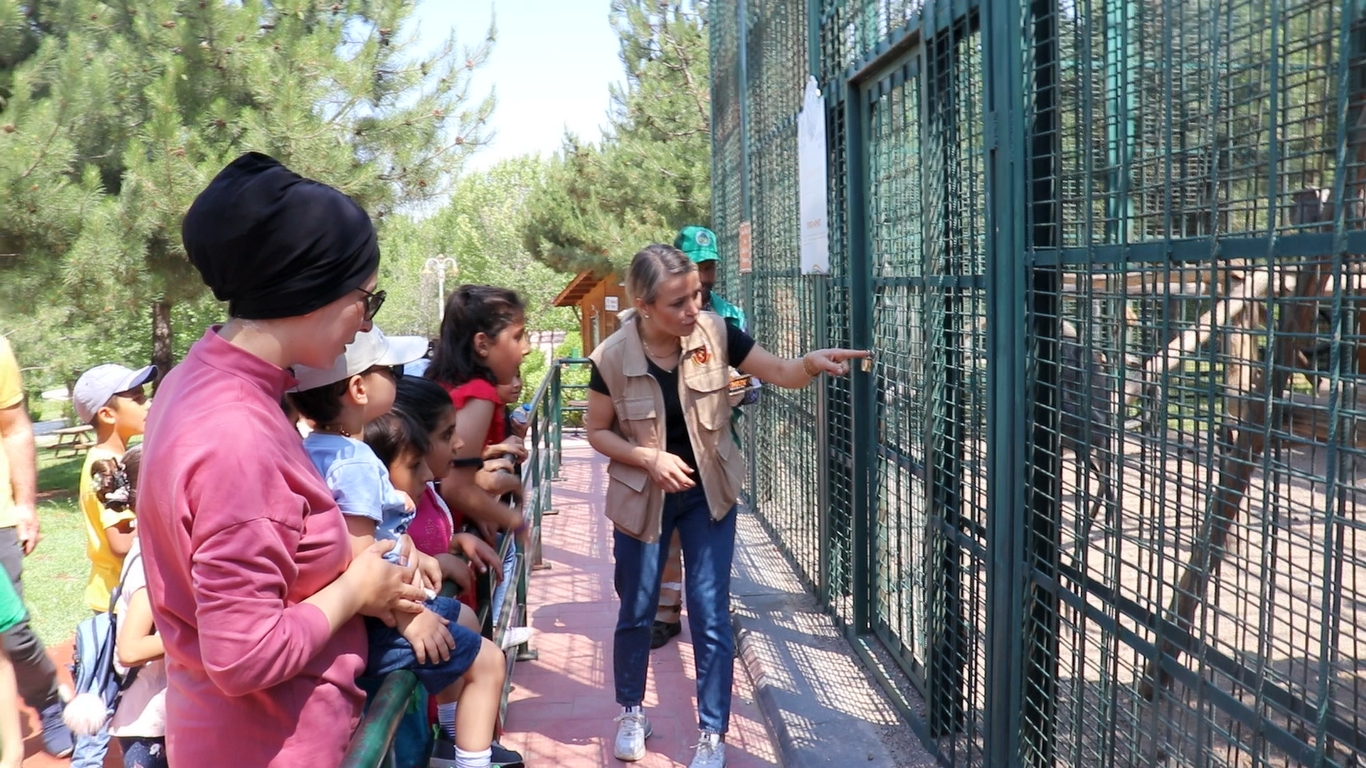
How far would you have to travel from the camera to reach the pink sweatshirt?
1.47m

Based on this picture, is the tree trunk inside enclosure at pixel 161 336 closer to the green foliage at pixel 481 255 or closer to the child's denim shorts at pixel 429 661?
the child's denim shorts at pixel 429 661

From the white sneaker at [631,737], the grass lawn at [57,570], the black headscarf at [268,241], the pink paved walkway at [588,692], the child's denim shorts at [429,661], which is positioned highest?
the black headscarf at [268,241]

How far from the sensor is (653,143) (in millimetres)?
14922

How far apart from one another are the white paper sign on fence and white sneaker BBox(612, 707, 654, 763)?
6.74 ft

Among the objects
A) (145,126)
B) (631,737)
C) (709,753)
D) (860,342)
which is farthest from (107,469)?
(145,126)

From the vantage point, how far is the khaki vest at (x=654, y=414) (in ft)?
12.2

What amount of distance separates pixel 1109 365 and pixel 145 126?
9401 millimetres

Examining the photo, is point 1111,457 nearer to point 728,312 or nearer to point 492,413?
point 492,413

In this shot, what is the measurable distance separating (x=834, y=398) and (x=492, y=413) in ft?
7.00

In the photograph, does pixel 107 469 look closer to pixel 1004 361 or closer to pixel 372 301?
pixel 372 301

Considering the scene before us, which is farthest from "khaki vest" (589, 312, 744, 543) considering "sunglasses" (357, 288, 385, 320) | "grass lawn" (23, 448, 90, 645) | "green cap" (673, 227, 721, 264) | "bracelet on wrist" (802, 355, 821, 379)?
"grass lawn" (23, 448, 90, 645)

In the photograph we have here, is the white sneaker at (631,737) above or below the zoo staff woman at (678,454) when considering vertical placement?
below

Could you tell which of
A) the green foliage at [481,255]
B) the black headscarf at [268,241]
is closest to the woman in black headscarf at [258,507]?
the black headscarf at [268,241]

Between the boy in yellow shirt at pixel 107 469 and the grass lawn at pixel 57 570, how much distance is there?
2.24 m
